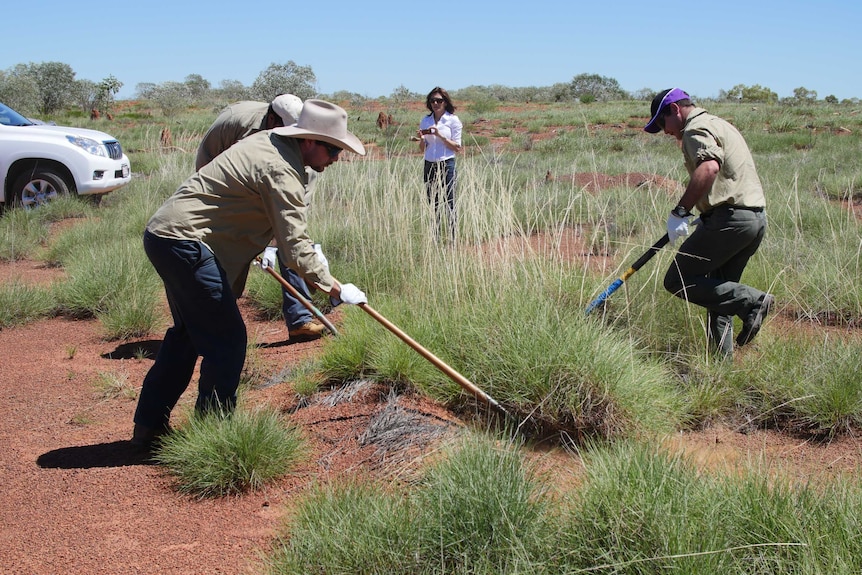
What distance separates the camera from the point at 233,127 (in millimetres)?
5230

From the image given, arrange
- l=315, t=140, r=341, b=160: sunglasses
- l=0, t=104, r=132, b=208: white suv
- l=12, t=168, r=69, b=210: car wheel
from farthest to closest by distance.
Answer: l=12, t=168, r=69, b=210: car wheel, l=0, t=104, r=132, b=208: white suv, l=315, t=140, r=341, b=160: sunglasses

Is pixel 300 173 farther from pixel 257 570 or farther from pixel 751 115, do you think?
pixel 751 115

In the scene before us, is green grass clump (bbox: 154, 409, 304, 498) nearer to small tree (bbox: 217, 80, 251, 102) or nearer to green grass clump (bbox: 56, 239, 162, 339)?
green grass clump (bbox: 56, 239, 162, 339)

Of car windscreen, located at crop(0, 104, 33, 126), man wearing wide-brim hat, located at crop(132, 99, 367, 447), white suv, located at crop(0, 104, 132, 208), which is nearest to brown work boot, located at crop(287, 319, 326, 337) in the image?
man wearing wide-brim hat, located at crop(132, 99, 367, 447)

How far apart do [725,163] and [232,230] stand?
290 cm

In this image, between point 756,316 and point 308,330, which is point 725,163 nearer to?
point 756,316

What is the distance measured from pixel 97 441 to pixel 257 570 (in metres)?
1.85

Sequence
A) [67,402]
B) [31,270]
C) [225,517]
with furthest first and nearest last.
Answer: [31,270] < [67,402] < [225,517]

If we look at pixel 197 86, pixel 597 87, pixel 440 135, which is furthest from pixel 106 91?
pixel 440 135

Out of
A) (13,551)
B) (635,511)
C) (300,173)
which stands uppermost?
(300,173)

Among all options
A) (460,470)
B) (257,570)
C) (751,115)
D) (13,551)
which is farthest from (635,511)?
(751,115)

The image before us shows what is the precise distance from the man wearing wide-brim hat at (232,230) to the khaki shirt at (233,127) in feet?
4.68

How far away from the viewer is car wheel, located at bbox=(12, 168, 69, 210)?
11000mm

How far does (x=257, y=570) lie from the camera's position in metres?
2.88
